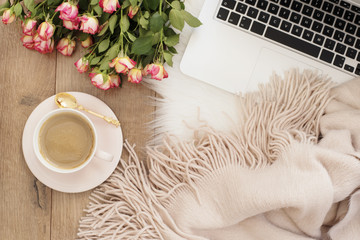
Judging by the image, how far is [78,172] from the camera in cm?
69

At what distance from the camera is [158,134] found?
0.73 metres

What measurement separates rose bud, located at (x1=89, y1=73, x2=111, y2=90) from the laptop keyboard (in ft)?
0.74

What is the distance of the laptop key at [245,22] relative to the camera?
2.32ft

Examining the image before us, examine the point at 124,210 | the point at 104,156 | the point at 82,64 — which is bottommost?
the point at 124,210

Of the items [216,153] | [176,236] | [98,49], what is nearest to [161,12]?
[98,49]

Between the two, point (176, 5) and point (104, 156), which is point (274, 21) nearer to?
point (176, 5)

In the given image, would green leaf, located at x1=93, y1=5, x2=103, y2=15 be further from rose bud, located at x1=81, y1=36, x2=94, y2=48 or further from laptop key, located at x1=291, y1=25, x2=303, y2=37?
laptop key, located at x1=291, y1=25, x2=303, y2=37

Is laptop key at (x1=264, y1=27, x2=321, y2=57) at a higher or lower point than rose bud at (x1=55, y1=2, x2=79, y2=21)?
higher

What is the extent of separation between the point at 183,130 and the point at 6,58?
34cm

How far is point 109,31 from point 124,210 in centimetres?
31

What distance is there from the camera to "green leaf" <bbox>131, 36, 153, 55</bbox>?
0.63 m

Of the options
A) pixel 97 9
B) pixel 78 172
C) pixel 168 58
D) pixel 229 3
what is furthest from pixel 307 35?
pixel 78 172

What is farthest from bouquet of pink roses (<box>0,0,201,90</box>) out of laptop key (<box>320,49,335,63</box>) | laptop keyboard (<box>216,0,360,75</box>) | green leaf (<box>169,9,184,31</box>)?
laptop key (<box>320,49,335,63</box>)

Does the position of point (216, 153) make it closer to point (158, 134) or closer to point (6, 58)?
point (158, 134)
